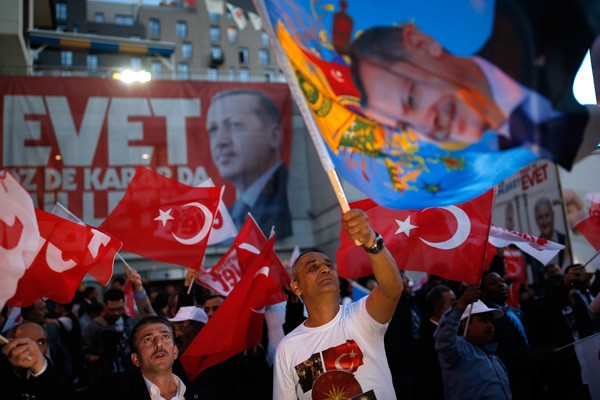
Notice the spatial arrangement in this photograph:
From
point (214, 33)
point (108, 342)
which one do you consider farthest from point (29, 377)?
point (214, 33)

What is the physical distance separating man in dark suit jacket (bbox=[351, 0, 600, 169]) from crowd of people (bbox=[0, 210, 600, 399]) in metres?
0.57

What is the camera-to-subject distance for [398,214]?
490cm

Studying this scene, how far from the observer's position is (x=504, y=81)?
2193 mm

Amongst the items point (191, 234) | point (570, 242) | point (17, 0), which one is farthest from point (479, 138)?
point (17, 0)

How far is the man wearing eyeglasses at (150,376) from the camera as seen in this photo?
3.38 metres

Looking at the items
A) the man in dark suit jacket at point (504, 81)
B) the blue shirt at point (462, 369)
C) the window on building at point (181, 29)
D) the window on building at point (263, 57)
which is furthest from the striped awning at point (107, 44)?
the window on building at point (181, 29)

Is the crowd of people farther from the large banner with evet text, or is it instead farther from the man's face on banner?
the man's face on banner

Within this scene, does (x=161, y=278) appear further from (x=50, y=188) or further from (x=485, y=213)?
(x=485, y=213)

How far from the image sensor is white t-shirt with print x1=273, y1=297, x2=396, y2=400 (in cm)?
283

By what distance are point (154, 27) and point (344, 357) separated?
2396 inches

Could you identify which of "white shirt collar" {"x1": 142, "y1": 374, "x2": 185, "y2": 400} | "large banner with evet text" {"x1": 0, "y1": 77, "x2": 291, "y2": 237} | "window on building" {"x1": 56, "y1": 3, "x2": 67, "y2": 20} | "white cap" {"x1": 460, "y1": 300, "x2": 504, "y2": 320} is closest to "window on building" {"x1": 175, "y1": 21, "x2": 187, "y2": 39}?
"window on building" {"x1": 56, "y1": 3, "x2": 67, "y2": 20}

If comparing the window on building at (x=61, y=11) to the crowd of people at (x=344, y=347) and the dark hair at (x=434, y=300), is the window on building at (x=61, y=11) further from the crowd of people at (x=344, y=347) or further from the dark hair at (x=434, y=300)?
the dark hair at (x=434, y=300)

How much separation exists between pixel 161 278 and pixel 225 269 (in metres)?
14.9

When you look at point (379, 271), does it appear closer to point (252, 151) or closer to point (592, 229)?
point (592, 229)
